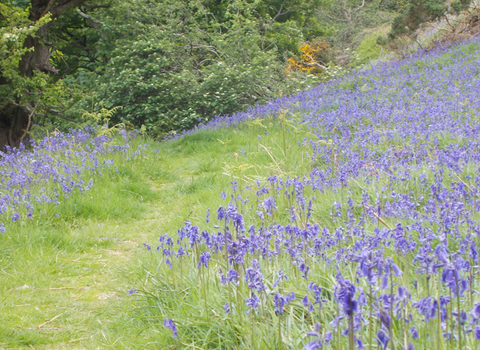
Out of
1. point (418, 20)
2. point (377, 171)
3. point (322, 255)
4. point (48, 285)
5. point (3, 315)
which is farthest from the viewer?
point (418, 20)

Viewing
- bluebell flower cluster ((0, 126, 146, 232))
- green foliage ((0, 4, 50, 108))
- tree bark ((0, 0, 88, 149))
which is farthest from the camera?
tree bark ((0, 0, 88, 149))

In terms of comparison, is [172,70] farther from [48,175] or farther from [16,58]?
[48,175]

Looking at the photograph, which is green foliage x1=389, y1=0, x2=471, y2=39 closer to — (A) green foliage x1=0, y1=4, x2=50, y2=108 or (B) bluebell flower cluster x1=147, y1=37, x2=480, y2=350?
(B) bluebell flower cluster x1=147, y1=37, x2=480, y2=350

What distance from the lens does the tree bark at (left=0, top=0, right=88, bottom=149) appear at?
9609 millimetres

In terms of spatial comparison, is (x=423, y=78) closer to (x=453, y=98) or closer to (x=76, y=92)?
(x=453, y=98)

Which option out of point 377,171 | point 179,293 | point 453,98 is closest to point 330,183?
point 377,171

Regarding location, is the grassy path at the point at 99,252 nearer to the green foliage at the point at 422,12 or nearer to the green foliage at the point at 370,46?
the green foliage at the point at 422,12

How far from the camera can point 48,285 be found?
399 cm

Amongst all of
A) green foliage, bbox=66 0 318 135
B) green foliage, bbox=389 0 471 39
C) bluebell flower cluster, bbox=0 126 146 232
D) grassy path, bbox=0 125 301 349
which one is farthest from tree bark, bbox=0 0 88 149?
green foliage, bbox=389 0 471 39

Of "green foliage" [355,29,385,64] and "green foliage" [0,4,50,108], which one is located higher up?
"green foliage" [0,4,50,108]

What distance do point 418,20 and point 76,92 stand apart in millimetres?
12297

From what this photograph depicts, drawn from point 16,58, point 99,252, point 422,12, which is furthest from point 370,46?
point 99,252

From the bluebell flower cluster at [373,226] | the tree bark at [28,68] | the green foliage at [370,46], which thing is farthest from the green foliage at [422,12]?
the tree bark at [28,68]

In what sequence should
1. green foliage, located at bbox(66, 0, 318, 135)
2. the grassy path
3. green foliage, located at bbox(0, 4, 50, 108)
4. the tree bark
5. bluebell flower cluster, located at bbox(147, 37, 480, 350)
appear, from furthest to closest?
1. green foliage, located at bbox(66, 0, 318, 135)
2. the tree bark
3. green foliage, located at bbox(0, 4, 50, 108)
4. the grassy path
5. bluebell flower cluster, located at bbox(147, 37, 480, 350)
